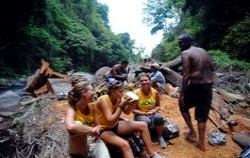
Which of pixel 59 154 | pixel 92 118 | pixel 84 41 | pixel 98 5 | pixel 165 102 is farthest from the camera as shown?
pixel 98 5

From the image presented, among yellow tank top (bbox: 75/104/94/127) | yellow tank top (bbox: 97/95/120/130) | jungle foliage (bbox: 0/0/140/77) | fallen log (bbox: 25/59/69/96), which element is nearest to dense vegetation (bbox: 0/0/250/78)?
jungle foliage (bbox: 0/0/140/77)

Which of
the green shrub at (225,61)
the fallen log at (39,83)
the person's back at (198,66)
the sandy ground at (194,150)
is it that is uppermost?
the person's back at (198,66)

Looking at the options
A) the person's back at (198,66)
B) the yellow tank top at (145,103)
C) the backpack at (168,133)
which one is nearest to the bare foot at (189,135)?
the backpack at (168,133)

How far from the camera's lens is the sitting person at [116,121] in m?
3.93

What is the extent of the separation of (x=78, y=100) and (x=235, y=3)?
628 inches

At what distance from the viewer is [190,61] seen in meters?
4.90

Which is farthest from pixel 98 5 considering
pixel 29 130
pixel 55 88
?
pixel 29 130

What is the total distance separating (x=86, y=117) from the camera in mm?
3578

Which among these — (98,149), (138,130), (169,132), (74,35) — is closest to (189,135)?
(169,132)

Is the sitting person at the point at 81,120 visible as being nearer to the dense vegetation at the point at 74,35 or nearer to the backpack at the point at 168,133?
the backpack at the point at 168,133

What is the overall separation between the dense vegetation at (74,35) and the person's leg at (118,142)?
382 inches

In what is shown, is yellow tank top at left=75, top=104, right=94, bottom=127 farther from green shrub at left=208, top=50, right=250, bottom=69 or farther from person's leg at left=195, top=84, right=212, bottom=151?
green shrub at left=208, top=50, right=250, bottom=69

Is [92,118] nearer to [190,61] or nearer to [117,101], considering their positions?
[117,101]

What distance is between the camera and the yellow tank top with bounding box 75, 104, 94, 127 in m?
3.50
